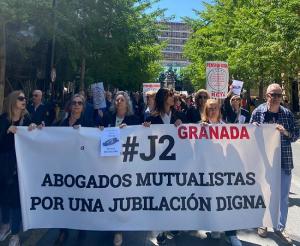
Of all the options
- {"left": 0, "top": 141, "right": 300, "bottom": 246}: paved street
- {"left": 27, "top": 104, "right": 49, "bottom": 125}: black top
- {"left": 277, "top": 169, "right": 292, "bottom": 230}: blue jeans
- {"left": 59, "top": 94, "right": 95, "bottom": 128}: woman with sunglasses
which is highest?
{"left": 59, "top": 94, "right": 95, "bottom": 128}: woman with sunglasses

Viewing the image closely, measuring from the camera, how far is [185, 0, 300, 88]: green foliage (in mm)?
19719

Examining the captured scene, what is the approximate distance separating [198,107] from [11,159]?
10.8ft

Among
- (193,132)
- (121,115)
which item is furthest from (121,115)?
(193,132)

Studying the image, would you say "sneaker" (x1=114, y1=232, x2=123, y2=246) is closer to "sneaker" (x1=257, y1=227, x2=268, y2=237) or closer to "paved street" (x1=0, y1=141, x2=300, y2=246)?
"paved street" (x1=0, y1=141, x2=300, y2=246)

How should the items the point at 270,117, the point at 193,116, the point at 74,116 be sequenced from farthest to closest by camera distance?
the point at 193,116
the point at 74,116
the point at 270,117

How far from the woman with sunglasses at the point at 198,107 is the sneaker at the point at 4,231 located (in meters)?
3.25

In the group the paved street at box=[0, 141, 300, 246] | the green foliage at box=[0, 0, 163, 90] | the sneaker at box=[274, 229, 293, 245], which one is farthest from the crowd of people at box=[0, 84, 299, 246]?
the green foliage at box=[0, 0, 163, 90]

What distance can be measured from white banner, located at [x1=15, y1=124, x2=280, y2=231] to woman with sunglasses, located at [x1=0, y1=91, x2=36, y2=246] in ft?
0.45

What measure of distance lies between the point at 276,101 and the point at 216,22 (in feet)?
95.7

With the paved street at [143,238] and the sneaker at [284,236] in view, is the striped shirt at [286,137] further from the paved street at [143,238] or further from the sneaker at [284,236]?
the paved street at [143,238]

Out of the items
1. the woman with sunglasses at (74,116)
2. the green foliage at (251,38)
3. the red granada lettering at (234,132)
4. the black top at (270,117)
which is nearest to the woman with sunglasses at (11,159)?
the woman with sunglasses at (74,116)

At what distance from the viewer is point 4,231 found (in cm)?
555

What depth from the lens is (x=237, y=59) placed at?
2675 cm

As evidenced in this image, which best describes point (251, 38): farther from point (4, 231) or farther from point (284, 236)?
point (4, 231)
